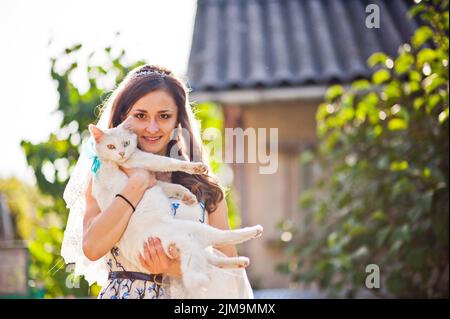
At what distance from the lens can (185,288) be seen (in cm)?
174

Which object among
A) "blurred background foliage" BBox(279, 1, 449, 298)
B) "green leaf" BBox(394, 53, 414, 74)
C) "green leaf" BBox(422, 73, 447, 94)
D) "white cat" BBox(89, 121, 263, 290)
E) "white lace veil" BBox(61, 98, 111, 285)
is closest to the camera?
"white cat" BBox(89, 121, 263, 290)

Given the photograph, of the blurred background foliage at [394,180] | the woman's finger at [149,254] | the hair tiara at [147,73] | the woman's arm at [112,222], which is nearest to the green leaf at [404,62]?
the blurred background foliage at [394,180]

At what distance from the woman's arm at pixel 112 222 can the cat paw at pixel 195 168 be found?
11cm

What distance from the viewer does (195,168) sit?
6.02ft

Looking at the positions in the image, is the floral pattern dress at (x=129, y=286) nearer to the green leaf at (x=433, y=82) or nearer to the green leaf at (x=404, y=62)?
the green leaf at (x=433, y=82)

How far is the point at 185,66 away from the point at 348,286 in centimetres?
228

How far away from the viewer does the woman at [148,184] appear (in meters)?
1.78

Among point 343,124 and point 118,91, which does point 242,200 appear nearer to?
point 343,124

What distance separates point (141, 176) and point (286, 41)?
13.8 ft

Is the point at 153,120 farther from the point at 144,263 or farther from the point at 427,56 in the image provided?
the point at 427,56

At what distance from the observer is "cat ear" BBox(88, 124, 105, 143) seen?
72.4 inches

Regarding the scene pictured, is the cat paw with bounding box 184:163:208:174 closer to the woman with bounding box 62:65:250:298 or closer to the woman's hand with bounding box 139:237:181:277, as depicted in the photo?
the woman with bounding box 62:65:250:298

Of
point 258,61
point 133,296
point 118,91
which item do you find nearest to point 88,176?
point 118,91

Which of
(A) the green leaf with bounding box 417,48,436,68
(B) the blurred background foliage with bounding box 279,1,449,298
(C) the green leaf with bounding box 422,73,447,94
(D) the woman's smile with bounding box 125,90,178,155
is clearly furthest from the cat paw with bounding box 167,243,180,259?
(A) the green leaf with bounding box 417,48,436,68
